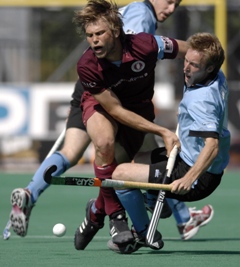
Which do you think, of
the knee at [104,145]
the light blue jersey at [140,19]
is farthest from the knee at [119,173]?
the light blue jersey at [140,19]

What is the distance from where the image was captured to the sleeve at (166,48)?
6340 millimetres

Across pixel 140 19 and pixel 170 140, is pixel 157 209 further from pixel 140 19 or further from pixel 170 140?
pixel 140 19

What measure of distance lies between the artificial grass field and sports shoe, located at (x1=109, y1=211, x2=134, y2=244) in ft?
0.32

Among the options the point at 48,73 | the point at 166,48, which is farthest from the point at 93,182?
the point at 48,73

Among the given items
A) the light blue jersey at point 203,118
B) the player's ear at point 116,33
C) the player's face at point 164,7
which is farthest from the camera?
the player's face at point 164,7

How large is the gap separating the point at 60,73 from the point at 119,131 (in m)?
12.7

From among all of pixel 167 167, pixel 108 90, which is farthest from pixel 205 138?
pixel 108 90

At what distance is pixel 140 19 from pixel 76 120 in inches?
34.5

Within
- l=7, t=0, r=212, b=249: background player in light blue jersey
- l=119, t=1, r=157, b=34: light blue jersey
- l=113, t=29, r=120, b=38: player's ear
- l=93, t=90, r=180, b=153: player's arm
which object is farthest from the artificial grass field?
l=119, t=1, r=157, b=34: light blue jersey

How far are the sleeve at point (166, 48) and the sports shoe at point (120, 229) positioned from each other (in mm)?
1020

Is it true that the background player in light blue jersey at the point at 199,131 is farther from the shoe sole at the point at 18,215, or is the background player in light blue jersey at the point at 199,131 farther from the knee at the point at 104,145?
the shoe sole at the point at 18,215

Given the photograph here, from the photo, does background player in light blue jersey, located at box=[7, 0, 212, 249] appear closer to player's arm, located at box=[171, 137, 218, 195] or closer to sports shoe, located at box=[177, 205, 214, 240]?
sports shoe, located at box=[177, 205, 214, 240]

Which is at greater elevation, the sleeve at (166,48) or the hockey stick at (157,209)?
the sleeve at (166,48)

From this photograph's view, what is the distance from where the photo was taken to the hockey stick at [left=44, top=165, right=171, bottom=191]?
5.62 metres
